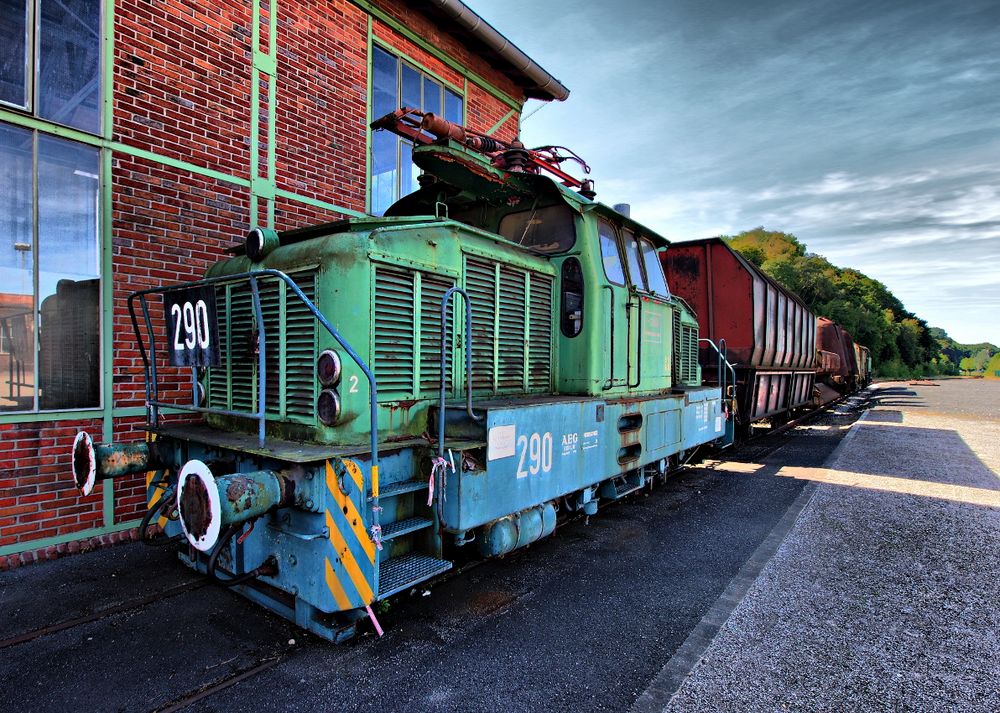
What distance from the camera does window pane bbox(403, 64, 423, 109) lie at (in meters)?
7.29

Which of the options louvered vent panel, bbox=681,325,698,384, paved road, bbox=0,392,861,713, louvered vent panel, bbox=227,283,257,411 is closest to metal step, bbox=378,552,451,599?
paved road, bbox=0,392,861,713

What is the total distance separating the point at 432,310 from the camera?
3.54 m

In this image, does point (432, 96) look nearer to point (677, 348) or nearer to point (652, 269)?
point (652, 269)

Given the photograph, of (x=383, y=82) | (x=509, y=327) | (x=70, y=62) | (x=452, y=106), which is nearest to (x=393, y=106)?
(x=383, y=82)

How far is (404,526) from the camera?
3.09 m

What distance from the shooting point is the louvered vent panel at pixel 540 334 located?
14.5 ft

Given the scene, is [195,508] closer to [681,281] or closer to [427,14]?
[427,14]

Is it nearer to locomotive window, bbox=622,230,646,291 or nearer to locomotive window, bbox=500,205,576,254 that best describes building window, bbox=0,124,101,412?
locomotive window, bbox=500,205,576,254

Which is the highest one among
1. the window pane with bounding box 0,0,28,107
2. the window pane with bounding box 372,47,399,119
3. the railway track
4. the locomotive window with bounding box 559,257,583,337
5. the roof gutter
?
the roof gutter

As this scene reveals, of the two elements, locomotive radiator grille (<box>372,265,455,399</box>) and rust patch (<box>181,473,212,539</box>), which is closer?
rust patch (<box>181,473,212,539</box>)

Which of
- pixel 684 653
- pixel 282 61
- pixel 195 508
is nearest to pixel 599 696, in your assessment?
pixel 684 653

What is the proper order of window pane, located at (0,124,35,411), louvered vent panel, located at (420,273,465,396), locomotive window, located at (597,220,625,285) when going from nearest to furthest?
louvered vent panel, located at (420,273,465,396), window pane, located at (0,124,35,411), locomotive window, located at (597,220,625,285)

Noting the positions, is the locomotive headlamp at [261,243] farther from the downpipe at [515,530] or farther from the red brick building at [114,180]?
the downpipe at [515,530]

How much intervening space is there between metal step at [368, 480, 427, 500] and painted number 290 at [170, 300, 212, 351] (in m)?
1.29
